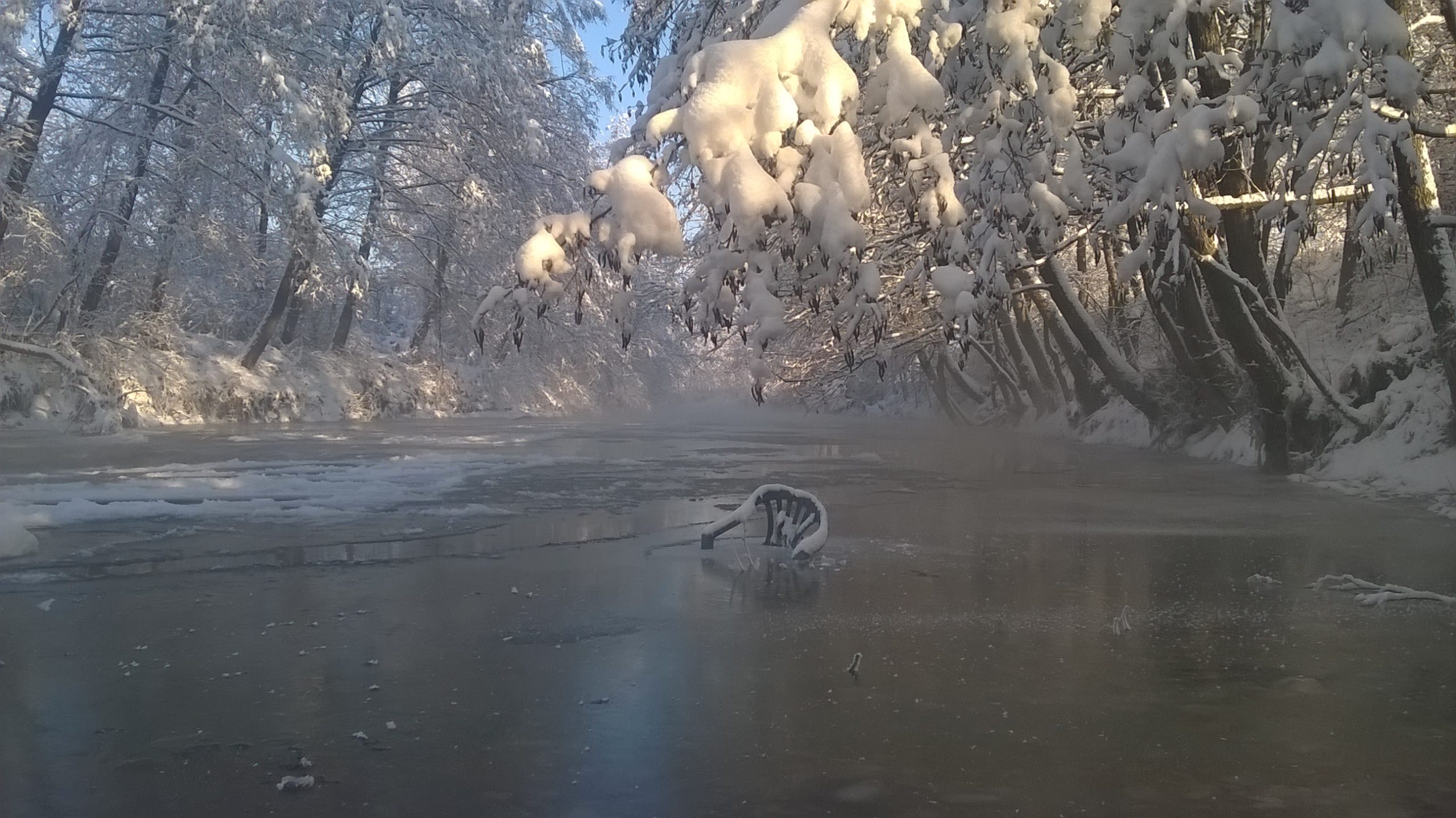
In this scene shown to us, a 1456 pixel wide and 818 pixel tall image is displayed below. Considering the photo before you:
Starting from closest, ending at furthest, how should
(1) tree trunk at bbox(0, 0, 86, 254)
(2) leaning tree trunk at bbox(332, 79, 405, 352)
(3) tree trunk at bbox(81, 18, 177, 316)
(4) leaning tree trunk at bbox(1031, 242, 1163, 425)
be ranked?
(1) tree trunk at bbox(0, 0, 86, 254) < (4) leaning tree trunk at bbox(1031, 242, 1163, 425) < (3) tree trunk at bbox(81, 18, 177, 316) < (2) leaning tree trunk at bbox(332, 79, 405, 352)

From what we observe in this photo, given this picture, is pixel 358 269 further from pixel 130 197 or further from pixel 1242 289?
pixel 1242 289

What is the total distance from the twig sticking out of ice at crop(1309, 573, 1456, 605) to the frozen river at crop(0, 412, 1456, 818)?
0.26 ft

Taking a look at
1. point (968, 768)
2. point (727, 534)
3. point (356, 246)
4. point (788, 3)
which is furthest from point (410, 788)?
point (356, 246)

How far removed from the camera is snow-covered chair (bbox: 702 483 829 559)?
777cm

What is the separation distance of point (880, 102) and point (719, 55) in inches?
47.7

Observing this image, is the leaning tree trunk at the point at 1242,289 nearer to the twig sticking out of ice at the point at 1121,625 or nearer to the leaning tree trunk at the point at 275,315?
the twig sticking out of ice at the point at 1121,625

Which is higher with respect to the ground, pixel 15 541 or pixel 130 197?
pixel 130 197

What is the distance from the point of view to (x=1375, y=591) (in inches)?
256

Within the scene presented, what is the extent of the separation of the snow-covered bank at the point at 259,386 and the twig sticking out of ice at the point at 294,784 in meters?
18.0

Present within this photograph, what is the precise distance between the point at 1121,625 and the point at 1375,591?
1814 mm

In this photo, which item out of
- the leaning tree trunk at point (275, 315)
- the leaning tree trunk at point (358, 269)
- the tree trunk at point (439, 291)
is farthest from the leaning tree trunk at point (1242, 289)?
the tree trunk at point (439, 291)

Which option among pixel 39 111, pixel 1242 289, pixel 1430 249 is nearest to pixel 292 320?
pixel 39 111

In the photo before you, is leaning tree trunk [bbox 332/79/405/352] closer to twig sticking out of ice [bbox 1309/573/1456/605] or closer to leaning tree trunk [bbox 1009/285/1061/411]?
leaning tree trunk [bbox 1009/285/1061/411]

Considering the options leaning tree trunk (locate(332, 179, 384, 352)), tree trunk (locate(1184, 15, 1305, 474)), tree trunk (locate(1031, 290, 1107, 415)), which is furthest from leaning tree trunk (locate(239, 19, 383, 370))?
tree trunk (locate(1184, 15, 1305, 474))
